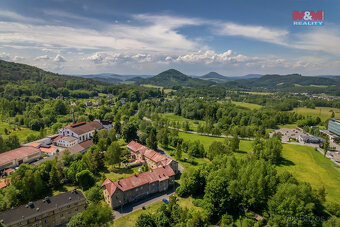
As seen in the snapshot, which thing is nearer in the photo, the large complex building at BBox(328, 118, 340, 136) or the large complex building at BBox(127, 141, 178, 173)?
the large complex building at BBox(127, 141, 178, 173)

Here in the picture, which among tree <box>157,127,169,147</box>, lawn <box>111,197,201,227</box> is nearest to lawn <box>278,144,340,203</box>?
lawn <box>111,197,201,227</box>

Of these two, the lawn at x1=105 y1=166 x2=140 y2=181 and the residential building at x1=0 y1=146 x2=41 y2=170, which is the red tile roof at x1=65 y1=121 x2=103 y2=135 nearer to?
the residential building at x1=0 y1=146 x2=41 y2=170

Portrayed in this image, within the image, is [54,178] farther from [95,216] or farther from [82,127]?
[82,127]

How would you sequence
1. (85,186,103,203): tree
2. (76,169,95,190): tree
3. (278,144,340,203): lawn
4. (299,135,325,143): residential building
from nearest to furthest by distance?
(85,186,103,203): tree < (76,169,95,190): tree < (278,144,340,203): lawn < (299,135,325,143): residential building

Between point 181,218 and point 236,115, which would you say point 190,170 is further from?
point 236,115

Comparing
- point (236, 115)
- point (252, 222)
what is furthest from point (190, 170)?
point (236, 115)

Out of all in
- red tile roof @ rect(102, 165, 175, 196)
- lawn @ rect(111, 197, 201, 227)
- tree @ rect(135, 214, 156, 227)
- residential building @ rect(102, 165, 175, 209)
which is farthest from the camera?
red tile roof @ rect(102, 165, 175, 196)

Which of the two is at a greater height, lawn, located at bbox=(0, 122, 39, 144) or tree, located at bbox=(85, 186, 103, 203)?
lawn, located at bbox=(0, 122, 39, 144)

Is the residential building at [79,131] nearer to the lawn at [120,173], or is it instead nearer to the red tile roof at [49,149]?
the red tile roof at [49,149]
